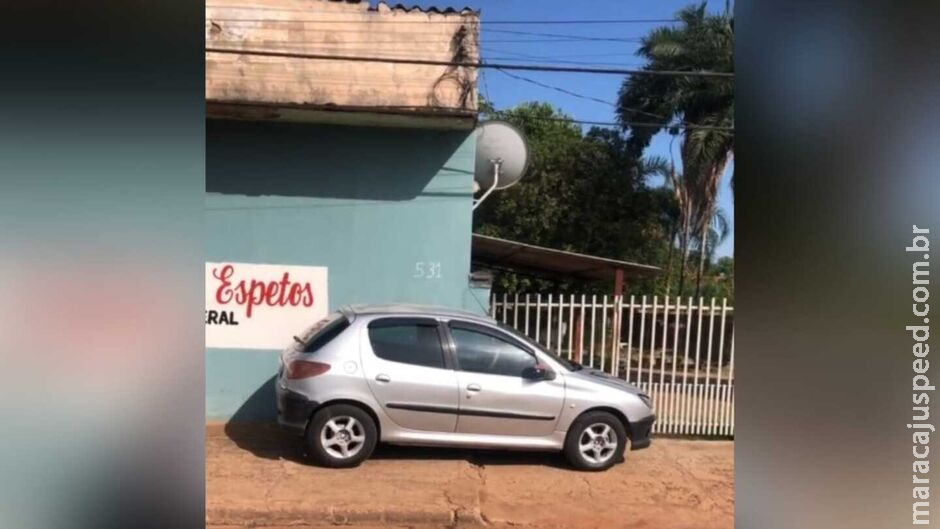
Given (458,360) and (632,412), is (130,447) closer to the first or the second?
(458,360)

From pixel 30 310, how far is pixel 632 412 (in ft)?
16.3

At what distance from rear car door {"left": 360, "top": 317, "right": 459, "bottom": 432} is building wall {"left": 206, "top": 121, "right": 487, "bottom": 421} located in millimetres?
1528

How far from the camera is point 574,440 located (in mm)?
5902

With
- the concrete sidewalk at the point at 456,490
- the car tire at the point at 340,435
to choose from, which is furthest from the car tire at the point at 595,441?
the car tire at the point at 340,435

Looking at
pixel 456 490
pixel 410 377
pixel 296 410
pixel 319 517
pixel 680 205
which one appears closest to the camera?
pixel 319 517

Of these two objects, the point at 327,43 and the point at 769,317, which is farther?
the point at 327,43

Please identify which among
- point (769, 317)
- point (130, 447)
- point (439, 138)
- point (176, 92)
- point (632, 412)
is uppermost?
point (439, 138)

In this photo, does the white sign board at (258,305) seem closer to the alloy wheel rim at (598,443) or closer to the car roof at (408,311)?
the car roof at (408,311)

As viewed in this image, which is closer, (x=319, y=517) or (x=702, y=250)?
(x=319, y=517)

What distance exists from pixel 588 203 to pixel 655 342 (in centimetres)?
1028

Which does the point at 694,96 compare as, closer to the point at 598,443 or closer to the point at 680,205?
the point at 680,205

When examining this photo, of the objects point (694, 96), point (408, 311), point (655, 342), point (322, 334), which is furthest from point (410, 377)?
point (694, 96)

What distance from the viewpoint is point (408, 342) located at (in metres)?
5.89

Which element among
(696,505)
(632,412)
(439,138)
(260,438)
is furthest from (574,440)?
(439,138)
